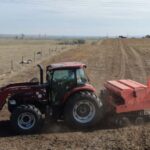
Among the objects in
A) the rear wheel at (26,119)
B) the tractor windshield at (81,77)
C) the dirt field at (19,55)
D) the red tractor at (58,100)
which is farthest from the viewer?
the dirt field at (19,55)

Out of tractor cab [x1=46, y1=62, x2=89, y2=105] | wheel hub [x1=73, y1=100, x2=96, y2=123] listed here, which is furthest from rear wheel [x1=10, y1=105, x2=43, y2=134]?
wheel hub [x1=73, y1=100, x2=96, y2=123]

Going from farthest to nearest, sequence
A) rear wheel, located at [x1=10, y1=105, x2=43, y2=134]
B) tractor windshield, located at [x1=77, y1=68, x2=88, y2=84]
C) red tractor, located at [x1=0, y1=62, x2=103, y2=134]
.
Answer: tractor windshield, located at [x1=77, y1=68, x2=88, y2=84] → red tractor, located at [x1=0, y1=62, x2=103, y2=134] → rear wheel, located at [x1=10, y1=105, x2=43, y2=134]

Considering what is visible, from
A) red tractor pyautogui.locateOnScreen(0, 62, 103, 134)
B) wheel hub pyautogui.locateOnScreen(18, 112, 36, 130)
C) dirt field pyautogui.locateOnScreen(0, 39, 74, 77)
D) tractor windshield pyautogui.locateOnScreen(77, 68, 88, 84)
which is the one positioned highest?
dirt field pyautogui.locateOnScreen(0, 39, 74, 77)

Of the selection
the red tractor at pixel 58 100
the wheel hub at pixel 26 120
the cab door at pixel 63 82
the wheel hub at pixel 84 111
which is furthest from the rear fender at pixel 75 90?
the wheel hub at pixel 26 120

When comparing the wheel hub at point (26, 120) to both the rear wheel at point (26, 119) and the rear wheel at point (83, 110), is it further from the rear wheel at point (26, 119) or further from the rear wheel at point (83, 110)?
the rear wheel at point (83, 110)

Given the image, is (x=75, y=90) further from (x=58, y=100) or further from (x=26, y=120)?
(x=26, y=120)

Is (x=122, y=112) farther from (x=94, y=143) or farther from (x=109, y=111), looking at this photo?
(x=94, y=143)

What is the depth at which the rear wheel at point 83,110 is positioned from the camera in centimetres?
1177

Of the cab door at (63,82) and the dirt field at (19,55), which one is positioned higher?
the dirt field at (19,55)

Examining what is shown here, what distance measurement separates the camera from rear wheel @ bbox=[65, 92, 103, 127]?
11773 millimetres

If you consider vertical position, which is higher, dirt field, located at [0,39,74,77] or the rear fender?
dirt field, located at [0,39,74,77]

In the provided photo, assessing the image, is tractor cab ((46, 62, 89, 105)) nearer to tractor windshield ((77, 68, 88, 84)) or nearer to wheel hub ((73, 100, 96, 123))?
tractor windshield ((77, 68, 88, 84))

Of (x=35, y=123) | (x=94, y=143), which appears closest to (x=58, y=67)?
(x=35, y=123)

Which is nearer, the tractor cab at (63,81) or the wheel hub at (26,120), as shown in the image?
the wheel hub at (26,120)
